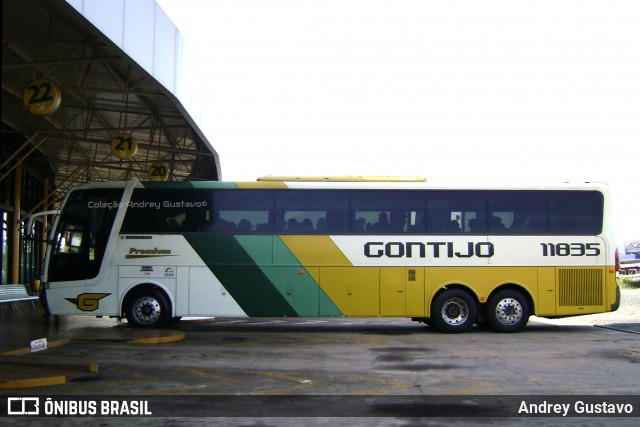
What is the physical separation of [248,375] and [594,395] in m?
4.40

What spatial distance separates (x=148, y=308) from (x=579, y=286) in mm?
9535

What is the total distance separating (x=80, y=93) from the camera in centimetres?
2267

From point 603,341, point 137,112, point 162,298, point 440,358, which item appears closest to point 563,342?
point 603,341

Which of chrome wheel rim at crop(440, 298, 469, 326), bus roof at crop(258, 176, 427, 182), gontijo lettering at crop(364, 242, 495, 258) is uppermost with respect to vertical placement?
bus roof at crop(258, 176, 427, 182)

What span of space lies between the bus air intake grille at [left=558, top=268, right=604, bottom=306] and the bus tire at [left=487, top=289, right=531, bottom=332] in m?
0.89

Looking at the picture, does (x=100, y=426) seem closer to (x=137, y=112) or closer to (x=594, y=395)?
(x=594, y=395)

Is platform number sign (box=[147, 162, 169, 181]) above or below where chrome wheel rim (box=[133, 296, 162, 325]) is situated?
above

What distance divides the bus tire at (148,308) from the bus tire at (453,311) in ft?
19.3

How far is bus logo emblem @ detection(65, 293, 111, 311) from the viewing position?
48.4ft

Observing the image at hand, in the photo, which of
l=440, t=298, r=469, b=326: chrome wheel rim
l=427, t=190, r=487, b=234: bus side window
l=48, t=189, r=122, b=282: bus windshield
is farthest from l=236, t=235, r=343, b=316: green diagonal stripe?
l=48, t=189, r=122, b=282: bus windshield

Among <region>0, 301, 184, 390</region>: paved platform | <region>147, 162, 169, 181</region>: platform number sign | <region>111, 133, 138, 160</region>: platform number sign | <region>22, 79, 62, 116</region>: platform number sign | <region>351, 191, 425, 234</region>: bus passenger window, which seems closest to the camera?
<region>0, 301, 184, 390</region>: paved platform

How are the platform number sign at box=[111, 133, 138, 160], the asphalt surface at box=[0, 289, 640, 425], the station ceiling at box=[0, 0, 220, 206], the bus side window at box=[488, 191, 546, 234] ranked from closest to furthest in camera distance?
the asphalt surface at box=[0, 289, 640, 425]
the bus side window at box=[488, 191, 546, 234]
the station ceiling at box=[0, 0, 220, 206]
the platform number sign at box=[111, 133, 138, 160]

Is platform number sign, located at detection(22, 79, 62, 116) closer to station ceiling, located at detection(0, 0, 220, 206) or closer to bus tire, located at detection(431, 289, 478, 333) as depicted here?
station ceiling, located at detection(0, 0, 220, 206)

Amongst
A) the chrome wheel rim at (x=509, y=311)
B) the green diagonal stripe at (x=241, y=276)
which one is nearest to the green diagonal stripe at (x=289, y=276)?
the green diagonal stripe at (x=241, y=276)
